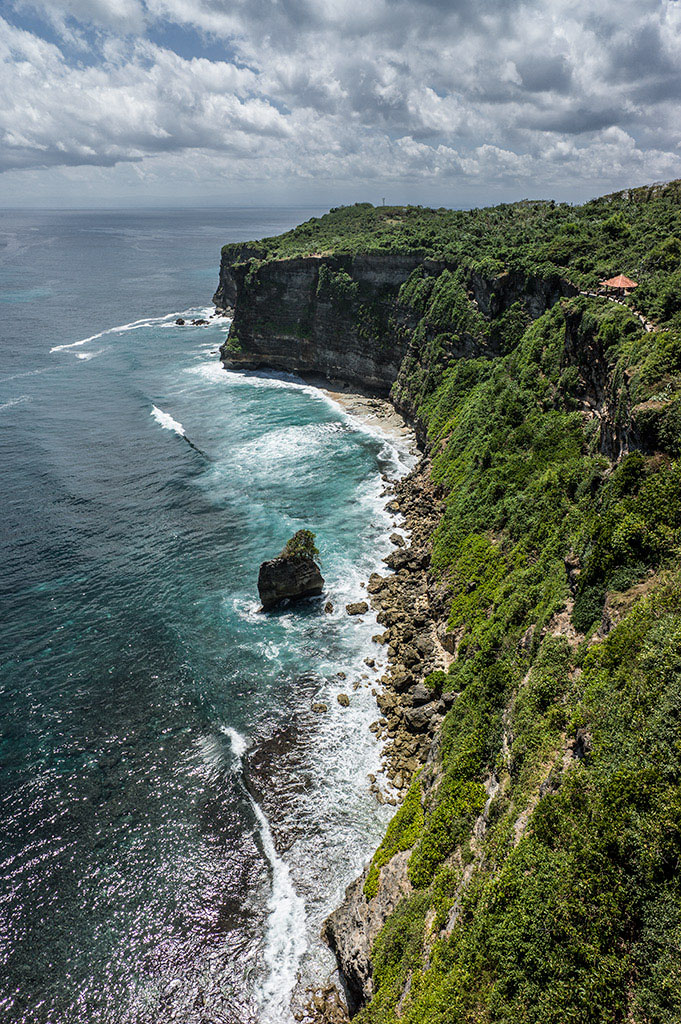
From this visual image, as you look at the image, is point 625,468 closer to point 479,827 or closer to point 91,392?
point 479,827

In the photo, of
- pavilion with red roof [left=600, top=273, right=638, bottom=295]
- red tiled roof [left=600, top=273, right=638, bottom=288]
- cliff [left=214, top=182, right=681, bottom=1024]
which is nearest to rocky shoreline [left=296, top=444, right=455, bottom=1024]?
cliff [left=214, top=182, right=681, bottom=1024]

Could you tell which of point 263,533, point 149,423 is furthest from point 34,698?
point 149,423

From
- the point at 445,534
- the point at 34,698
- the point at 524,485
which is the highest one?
the point at 524,485

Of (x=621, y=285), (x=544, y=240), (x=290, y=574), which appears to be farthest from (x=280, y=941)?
(x=544, y=240)

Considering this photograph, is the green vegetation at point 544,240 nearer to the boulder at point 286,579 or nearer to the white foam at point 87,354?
the boulder at point 286,579

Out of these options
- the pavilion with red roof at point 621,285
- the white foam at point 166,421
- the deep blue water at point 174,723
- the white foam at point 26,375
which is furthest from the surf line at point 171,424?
the pavilion with red roof at point 621,285

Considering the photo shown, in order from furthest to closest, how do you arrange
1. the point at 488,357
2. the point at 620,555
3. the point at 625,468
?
the point at 488,357 < the point at 625,468 < the point at 620,555
